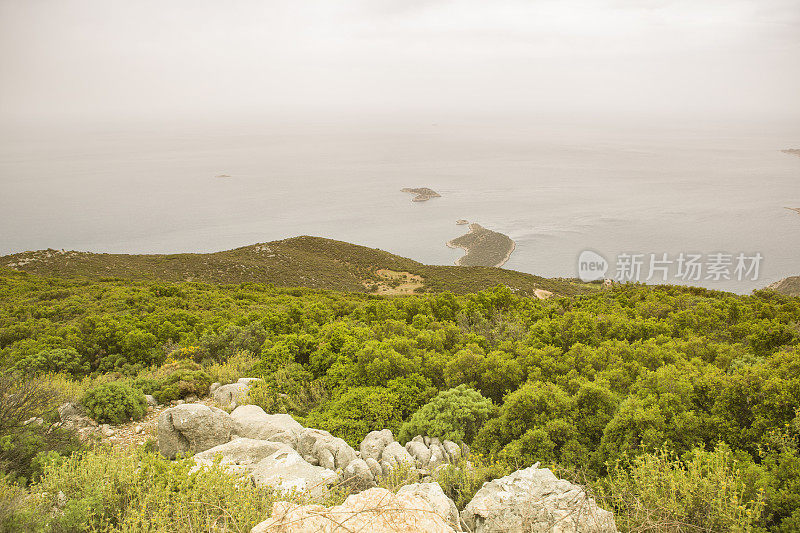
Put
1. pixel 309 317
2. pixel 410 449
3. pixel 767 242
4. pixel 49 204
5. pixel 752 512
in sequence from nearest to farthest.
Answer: pixel 752 512
pixel 410 449
pixel 309 317
pixel 767 242
pixel 49 204

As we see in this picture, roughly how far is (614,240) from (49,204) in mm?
105305

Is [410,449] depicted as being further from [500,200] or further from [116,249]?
[500,200]

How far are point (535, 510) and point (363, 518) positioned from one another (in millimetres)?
1851

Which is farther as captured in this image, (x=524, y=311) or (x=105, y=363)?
(x=524, y=311)

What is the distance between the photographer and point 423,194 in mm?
90938

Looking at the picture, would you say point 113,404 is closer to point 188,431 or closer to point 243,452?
point 188,431

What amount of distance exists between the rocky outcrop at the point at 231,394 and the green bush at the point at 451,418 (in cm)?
345

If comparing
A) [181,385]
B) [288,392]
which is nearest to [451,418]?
[288,392]

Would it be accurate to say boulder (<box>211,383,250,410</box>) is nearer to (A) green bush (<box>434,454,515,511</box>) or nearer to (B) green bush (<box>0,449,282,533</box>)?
(B) green bush (<box>0,449,282,533</box>)

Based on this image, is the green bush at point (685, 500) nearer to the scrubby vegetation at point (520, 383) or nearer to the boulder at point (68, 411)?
the scrubby vegetation at point (520, 383)

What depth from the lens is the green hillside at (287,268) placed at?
3459 centimetres

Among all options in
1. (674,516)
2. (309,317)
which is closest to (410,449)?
(674,516)

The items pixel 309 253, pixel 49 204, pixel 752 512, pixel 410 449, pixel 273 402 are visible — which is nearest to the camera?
pixel 752 512

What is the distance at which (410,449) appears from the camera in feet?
19.9
